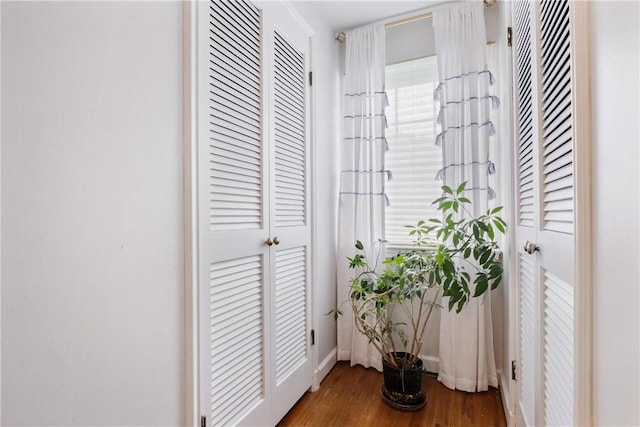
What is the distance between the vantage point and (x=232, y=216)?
138cm

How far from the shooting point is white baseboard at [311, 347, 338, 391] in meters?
2.08

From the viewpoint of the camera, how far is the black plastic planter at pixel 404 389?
182 centimetres

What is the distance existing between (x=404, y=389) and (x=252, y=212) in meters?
1.32

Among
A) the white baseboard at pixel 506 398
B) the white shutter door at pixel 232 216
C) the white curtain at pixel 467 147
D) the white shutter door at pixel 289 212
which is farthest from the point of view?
the white curtain at pixel 467 147

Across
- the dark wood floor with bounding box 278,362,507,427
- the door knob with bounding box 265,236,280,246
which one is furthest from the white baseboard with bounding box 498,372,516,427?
the door knob with bounding box 265,236,280,246

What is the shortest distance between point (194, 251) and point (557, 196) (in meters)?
1.14

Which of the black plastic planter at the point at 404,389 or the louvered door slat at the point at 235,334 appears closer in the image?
the louvered door slat at the point at 235,334

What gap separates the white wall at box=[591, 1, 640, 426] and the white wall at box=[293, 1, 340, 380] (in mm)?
1535

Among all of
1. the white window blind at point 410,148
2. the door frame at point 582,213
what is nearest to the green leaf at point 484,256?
the white window blind at point 410,148

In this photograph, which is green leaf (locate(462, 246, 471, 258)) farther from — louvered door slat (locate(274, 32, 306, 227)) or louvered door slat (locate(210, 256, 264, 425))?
louvered door slat (locate(210, 256, 264, 425))

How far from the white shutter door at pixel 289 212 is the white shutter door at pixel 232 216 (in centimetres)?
12

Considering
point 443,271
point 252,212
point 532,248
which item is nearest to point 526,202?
point 532,248

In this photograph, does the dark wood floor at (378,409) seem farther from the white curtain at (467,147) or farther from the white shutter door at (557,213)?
the white shutter door at (557,213)

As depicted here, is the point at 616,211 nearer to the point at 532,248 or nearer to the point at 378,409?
the point at 532,248
